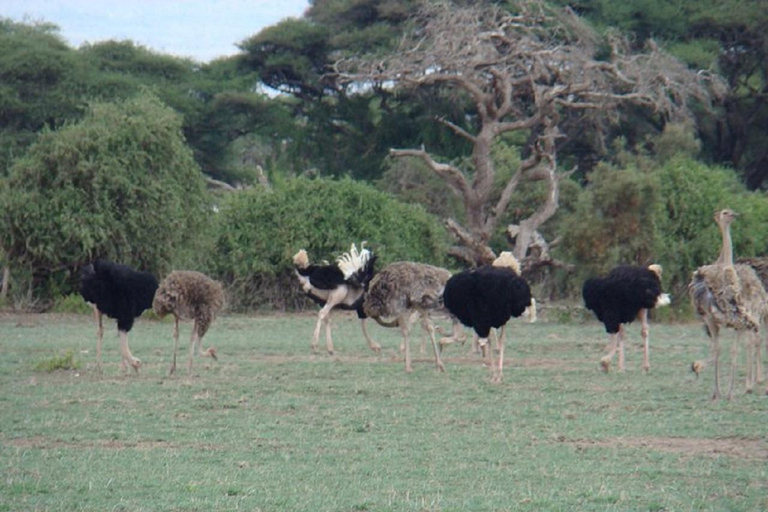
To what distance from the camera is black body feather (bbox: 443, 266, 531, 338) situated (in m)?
15.1

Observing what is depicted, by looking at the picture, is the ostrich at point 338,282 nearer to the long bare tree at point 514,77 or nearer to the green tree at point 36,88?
the long bare tree at point 514,77

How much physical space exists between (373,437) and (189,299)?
5288 millimetres

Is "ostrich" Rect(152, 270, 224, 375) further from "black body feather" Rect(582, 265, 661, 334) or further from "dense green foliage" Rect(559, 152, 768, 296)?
"dense green foliage" Rect(559, 152, 768, 296)

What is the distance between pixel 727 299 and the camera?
13344 mm

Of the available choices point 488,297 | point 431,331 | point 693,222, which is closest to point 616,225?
point 693,222

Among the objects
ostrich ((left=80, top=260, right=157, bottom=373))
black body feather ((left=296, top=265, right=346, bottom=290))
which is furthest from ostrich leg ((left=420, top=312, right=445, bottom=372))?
ostrich ((left=80, top=260, right=157, bottom=373))

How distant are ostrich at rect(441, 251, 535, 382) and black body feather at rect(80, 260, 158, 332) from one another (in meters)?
3.61

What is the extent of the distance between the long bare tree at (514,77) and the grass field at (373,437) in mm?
14847

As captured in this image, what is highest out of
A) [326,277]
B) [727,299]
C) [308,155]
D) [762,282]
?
[308,155]

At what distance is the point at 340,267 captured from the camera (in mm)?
20125

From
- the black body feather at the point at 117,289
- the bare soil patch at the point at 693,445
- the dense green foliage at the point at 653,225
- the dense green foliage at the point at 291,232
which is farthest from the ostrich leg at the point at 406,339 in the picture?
the dense green foliage at the point at 291,232

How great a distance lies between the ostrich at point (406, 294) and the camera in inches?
648

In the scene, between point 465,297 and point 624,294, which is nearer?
point 465,297

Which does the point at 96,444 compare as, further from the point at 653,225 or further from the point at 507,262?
the point at 653,225
